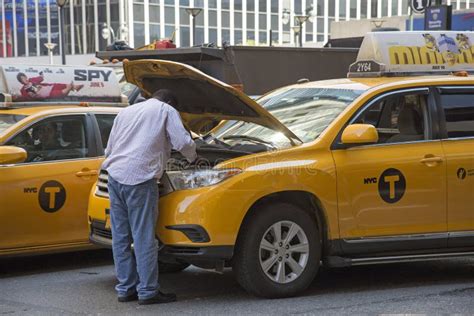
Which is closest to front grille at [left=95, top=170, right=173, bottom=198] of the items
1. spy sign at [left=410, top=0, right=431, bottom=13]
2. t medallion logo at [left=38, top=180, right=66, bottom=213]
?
t medallion logo at [left=38, top=180, right=66, bottom=213]

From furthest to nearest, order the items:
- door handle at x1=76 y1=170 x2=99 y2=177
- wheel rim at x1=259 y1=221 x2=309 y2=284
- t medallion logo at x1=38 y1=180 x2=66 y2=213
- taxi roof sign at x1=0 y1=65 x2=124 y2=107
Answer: taxi roof sign at x1=0 y1=65 x2=124 y2=107 < door handle at x1=76 y1=170 x2=99 y2=177 < t medallion logo at x1=38 y1=180 x2=66 y2=213 < wheel rim at x1=259 y1=221 x2=309 y2=284

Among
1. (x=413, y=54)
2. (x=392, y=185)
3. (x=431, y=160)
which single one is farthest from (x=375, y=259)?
(x=413, y=54)

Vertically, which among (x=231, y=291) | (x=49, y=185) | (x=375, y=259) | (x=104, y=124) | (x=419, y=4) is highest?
(x=419, y=4)

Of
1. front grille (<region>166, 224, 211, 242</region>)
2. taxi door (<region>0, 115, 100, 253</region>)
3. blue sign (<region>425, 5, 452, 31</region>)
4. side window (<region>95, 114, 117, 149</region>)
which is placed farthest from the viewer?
blue sign (<region>425, 5, 452, 31</region>)

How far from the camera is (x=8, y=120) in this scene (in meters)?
7.12

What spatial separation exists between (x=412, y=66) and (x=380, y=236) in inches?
75.4

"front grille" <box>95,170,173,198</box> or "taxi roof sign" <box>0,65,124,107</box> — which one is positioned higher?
"taxi roof sign" <box>0,65,124,107</box>

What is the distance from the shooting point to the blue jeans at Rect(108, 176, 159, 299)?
18.0 feet

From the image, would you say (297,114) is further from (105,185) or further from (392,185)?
(105,185)

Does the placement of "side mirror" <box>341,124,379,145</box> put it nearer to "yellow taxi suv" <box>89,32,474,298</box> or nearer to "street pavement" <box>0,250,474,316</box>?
"yellow taxi suv" <box>89,32,474,298</box>

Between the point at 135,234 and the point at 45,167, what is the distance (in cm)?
170

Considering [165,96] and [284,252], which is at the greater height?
[165,96]

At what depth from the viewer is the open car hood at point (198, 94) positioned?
18.8ft

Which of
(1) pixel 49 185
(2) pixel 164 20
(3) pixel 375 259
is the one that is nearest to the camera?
(3) pixel 375 259
